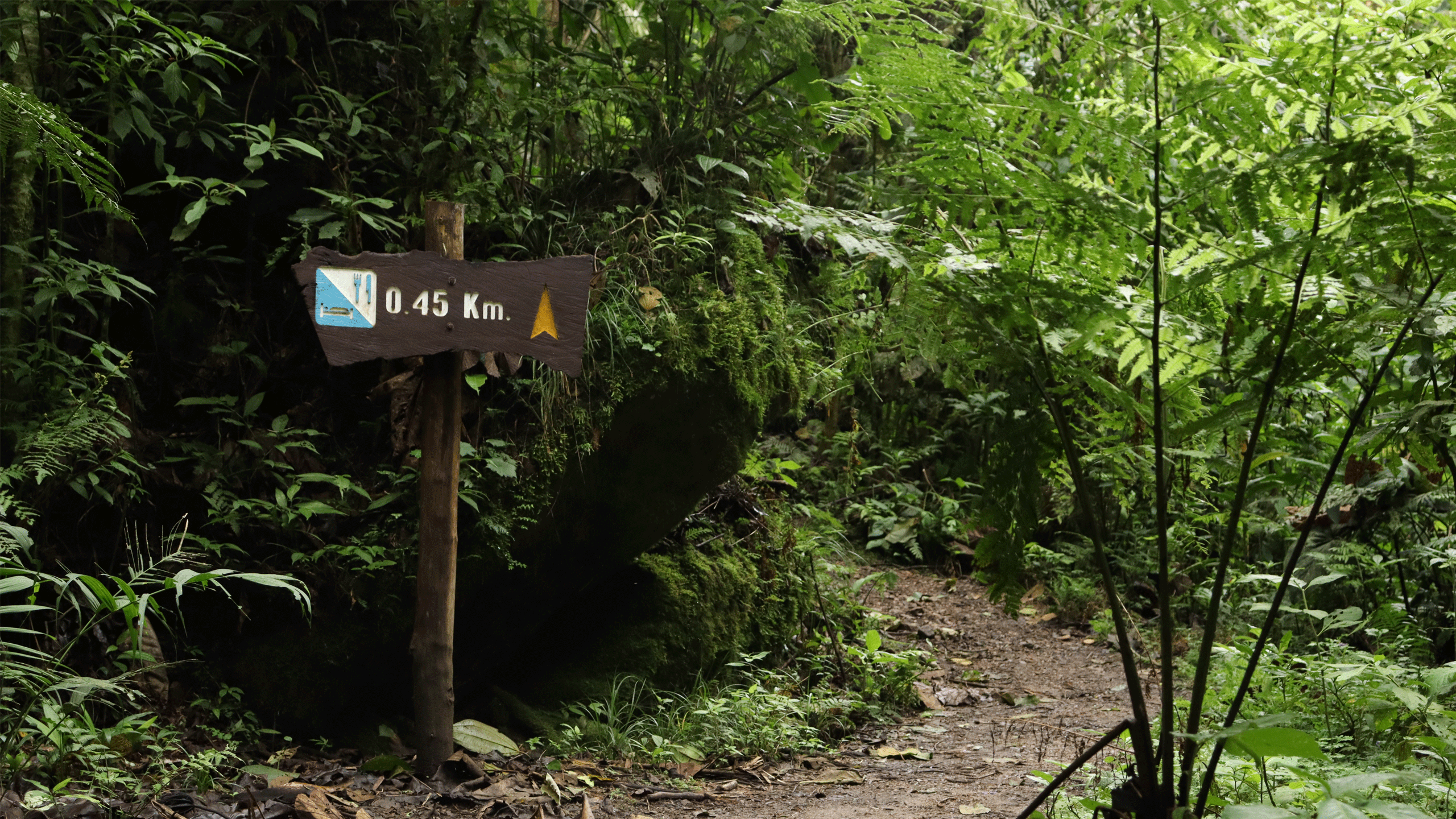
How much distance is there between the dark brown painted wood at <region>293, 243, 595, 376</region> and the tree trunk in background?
116cm

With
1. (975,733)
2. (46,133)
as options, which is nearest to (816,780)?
(975,733)

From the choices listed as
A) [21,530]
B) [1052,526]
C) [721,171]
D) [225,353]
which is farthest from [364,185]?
[1052,526]

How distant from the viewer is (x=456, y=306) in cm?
353

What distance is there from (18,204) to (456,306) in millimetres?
1765

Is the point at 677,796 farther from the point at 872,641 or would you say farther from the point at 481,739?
the point at 872,641

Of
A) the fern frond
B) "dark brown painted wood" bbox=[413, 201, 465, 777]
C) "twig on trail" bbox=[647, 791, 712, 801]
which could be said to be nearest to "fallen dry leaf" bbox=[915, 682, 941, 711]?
"twig on trail" bbox=[647, 791, 712, 801]

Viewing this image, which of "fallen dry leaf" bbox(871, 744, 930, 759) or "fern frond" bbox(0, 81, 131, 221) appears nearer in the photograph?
"fern frond" bbox(0, 81, 131, 221)

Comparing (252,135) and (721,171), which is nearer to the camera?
(252,135)

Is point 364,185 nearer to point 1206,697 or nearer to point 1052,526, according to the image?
point 1206,697

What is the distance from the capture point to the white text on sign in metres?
3.43

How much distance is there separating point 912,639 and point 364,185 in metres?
4.68

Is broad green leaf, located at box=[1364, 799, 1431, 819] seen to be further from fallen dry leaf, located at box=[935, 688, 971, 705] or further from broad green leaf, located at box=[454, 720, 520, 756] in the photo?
fallen dry leaf, located at box=[935, 688, 971, 705]

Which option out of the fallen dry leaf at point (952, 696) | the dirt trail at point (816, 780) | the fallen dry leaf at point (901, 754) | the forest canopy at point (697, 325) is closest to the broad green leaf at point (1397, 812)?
the forest canopy at point (697, 325)

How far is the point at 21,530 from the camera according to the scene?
2.31m
